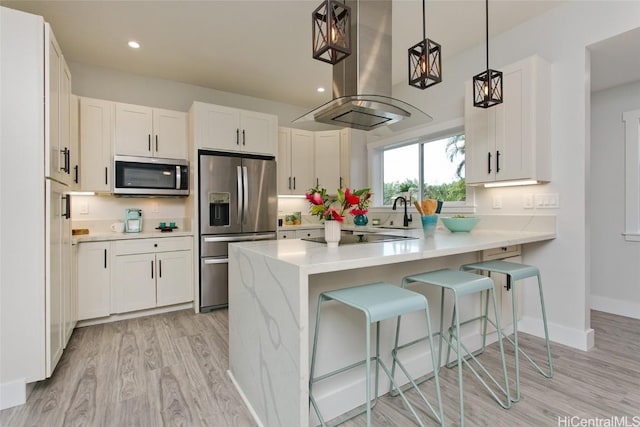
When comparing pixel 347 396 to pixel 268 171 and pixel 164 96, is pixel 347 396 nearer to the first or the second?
pixel 268 171

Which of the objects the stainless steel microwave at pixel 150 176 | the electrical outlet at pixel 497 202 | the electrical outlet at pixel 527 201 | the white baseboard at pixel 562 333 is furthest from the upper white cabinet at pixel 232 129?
the white baseboard at pixel 562 333

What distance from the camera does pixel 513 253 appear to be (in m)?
2.72

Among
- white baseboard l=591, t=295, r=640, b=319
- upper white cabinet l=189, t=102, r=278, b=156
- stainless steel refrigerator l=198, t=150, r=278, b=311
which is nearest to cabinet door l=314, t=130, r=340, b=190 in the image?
upper white cabinet l=189, t=102, r=278, b=156

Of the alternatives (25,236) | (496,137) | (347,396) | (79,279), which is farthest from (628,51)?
(79,279)

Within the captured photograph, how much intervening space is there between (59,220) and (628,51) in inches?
176

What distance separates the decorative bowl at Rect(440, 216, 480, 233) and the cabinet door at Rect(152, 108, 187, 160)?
297 cm

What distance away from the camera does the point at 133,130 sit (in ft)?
11.1

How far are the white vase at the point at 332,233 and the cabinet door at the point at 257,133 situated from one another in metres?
2.35

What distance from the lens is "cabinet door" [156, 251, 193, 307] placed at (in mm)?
3322

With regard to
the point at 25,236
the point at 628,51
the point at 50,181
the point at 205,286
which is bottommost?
the point at 205,286

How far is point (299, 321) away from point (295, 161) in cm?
346

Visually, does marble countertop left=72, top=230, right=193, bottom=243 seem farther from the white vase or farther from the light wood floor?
the white vase

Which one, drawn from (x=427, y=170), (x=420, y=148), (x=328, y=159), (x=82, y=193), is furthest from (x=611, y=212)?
(x=82, y=193)

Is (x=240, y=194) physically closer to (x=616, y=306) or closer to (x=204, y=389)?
(x=204, y=389)
